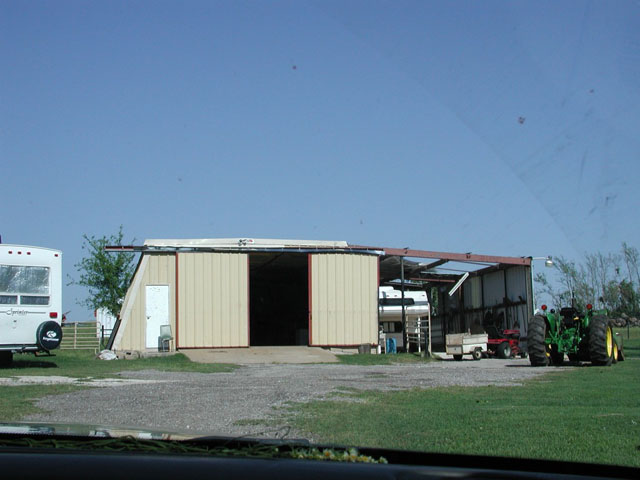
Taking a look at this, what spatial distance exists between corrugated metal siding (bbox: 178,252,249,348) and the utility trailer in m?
6.82

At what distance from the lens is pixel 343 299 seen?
Result: 26.3 metres

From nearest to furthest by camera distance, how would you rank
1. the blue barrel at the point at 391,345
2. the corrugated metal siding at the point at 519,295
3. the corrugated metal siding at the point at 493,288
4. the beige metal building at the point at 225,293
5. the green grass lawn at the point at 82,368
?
the green grass lawn at the point at 82,368
the beige metal building at the point at 225,293
the corrugated metal siding at the point at 519,295
the blue barrel at the point at 391,345
the corrugated metal siding at the point at 493,288

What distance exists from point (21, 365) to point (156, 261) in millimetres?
6656

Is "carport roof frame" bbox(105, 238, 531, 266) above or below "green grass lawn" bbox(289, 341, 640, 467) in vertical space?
above

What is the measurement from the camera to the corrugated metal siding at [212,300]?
24859mm

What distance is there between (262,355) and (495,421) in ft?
55.7

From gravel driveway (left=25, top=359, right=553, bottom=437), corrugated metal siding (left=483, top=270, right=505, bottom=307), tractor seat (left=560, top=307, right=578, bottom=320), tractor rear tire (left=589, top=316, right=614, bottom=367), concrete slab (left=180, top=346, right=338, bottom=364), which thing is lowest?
concrete slab (left=180, top=346, right=338, bottom=364)

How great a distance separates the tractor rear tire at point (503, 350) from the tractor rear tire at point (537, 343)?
6.18 metres

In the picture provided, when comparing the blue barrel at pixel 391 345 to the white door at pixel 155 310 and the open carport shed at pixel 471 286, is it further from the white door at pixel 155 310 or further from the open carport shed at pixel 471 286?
the white door at pixel 155 310

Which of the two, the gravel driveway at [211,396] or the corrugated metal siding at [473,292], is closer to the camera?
the gravel driveway at [211,396]

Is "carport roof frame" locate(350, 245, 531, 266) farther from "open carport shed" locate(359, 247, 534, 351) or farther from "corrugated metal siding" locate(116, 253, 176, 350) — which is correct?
"corrugated metal siding" locate(116, 253, 176, 350)

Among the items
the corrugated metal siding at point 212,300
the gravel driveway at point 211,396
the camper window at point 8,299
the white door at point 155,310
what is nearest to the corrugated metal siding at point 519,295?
the corrugated metal siding at point 212,300

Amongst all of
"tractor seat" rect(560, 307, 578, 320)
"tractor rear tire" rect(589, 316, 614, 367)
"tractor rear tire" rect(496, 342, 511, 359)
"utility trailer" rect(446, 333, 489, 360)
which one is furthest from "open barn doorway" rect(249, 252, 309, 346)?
"tractor rear tire" rect(589, 316, 614, 367)

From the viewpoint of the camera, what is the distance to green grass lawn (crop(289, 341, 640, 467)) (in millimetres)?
6277
